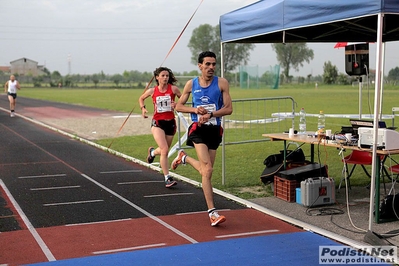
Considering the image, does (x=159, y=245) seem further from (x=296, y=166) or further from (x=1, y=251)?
(x=296, y=166)

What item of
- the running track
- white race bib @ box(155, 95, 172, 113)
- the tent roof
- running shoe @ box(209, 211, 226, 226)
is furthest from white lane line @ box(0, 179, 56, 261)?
the tent roof

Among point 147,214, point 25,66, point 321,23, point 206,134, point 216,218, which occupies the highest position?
point 25,66

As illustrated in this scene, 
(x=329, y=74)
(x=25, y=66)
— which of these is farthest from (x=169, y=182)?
(x=25, y=66)

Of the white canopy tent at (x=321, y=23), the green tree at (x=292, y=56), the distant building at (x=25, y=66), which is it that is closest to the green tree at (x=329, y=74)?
the green tree at (x=292, y=56)

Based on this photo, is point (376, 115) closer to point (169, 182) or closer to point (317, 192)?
point (317, 192)

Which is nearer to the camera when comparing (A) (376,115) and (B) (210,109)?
(A) (376,115)

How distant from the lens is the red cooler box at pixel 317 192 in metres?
7.58

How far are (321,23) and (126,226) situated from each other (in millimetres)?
3487

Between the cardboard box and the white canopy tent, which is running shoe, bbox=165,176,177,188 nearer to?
the cardboard box

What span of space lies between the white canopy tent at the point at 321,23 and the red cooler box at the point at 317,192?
39.8 inches

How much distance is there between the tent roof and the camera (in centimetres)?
611

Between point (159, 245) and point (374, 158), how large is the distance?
2.62 metres

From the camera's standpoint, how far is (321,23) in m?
6.58

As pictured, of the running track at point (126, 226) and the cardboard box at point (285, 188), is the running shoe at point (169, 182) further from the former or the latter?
the cardboard box at point (285, 188)
